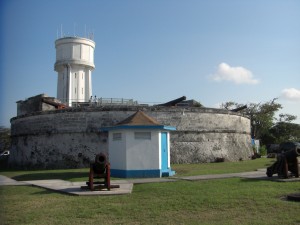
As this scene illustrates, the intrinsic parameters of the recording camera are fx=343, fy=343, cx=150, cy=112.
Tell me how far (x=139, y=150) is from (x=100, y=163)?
4.29m

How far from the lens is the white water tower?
34781 millimetres

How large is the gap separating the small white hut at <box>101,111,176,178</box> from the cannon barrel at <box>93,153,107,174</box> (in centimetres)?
392

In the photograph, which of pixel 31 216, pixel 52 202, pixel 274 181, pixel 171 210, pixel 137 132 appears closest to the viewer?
pixel 31 216

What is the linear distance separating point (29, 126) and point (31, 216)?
1725 cm

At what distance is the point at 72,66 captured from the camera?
34844 millimetres

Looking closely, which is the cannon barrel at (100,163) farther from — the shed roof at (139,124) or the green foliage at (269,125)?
the green foliage at (269,125)

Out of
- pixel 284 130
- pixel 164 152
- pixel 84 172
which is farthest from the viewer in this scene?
pixel 284 130

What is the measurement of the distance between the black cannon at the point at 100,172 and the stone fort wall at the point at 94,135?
10.7m

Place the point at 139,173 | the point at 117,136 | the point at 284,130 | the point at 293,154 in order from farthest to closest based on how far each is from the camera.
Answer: the point at 284,130 → the point at 117,136 → the point at 139,173 → the point at 293,154

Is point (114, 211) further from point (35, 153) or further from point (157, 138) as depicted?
point (35, 153)

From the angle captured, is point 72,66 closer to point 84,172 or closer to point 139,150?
point 84,172

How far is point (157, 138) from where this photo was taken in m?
13.8

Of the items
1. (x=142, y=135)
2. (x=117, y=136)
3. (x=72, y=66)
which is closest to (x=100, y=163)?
(x=142, y=135)

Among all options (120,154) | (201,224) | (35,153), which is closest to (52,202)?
(201,224)
